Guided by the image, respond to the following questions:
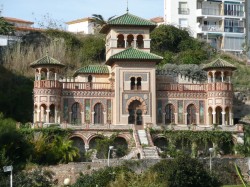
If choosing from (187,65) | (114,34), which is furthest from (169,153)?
(187,65)

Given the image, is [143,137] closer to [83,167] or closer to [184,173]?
[83,167]

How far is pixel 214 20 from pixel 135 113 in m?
33.2

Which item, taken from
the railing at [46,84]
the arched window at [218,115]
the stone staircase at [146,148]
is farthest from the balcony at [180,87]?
the railing at [46,84]

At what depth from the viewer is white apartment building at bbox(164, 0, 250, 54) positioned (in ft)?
310

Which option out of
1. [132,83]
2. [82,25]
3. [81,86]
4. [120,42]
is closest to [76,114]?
[81,86]

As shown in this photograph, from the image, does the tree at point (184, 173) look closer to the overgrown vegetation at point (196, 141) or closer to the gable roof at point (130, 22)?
the overgrown vegetation at point (196, 141)

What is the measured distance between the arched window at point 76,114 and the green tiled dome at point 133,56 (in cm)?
464

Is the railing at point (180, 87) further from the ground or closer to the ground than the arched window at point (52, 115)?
further from the ground

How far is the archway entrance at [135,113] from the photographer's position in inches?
2574

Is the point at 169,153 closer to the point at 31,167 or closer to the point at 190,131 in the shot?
the point at 190,131

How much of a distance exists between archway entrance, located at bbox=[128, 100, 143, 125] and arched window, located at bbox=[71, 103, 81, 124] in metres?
4.14

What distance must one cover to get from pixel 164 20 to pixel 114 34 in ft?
95.5

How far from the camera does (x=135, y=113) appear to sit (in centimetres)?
6550

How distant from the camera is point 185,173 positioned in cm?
4888
